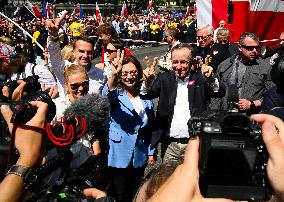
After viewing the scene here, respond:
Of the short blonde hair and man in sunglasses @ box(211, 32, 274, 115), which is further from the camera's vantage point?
the short blonde hair

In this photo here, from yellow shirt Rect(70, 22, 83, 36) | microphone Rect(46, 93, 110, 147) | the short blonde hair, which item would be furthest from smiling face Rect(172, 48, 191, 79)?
yellow shirt Rect(70, 22, 83, 36)

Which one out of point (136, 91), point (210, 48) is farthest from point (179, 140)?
point (210, 48)

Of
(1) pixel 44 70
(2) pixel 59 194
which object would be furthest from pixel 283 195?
(1) pixel 44 70

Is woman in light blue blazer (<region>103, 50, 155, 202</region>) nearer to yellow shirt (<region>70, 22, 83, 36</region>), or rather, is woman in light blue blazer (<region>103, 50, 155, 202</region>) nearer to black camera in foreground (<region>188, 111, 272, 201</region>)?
black camera in foreground (<region>188, 111, 272, 201</region>)

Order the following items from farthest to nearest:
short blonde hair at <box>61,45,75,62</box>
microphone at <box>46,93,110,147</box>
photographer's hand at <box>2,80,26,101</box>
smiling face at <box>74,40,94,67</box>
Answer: short blonde hair at <box>61,45,75,62</box> < smiling face at <box>74,40,94,67</box> < photographer's hand at <box>2,80,26,101</box> < microphone at <box>46,93,110,147</box>

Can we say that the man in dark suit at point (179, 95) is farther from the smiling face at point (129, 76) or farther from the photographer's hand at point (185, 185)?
the photographer's hand at point (185, 185)

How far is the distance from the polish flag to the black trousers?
341 cm

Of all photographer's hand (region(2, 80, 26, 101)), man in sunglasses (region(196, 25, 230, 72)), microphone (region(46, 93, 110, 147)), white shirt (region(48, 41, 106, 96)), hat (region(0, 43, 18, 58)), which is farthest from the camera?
man in sunglasses (region(196, 25, 230, 72))

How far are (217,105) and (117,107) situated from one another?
1.39 m

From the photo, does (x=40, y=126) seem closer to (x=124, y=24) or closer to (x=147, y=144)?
(x=147, y=144)

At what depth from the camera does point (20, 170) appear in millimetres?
1852

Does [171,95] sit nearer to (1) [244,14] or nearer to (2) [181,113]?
(2) [181,113]

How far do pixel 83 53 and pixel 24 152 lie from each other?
2.86m

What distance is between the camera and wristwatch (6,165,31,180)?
1.85 m
